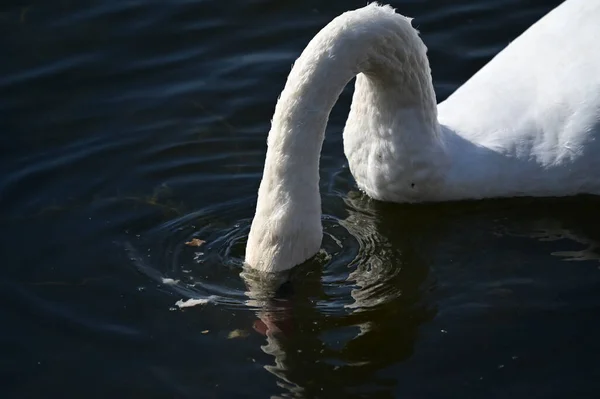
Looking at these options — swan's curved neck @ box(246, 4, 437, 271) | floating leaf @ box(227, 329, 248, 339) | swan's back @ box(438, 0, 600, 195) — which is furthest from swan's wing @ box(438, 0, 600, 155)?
floating leaf @ box(227, 329, 248, 339)

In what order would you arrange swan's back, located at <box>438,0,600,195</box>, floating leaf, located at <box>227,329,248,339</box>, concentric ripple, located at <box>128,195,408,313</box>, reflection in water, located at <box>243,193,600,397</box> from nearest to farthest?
reflection in water, located at <box>243,193,600,397</box> < floating leaf, located at <box>227,329,248,339</box> < concentric ripple, located at <box>128,195,408,313</box> < swan's back, located at <box>438,0,600,195</box>

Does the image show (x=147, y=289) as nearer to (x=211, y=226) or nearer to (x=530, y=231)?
(x=211, y=226)

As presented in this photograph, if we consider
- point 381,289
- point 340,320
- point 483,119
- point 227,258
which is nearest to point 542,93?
point 483,119

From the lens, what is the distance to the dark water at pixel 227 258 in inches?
266

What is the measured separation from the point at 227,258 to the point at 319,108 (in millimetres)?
1303

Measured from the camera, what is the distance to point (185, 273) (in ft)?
24.8

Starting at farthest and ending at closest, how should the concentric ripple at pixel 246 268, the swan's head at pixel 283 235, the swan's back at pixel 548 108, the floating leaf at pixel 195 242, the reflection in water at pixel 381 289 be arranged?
the swan's back at pixel 548 108 < the floating leaf at pixel 195 242 < the concentric ripple at pixel 246 268 < the reflection in water at pixel 381 289 < the swan's head at pixel 283 235

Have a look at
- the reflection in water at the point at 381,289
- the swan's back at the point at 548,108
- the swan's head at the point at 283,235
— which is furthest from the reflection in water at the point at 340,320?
the swan's back at the point at 548,108

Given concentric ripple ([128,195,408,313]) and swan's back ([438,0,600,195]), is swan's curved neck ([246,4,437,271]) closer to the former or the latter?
concentric ripple ([128,195,408,313])

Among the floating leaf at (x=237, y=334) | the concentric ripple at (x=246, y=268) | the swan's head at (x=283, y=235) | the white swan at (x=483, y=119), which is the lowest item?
the floating leaf at (x=237, y=334)

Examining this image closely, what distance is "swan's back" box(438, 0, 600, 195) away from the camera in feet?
26.5

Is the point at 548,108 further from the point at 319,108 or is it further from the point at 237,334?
the point at 237,334

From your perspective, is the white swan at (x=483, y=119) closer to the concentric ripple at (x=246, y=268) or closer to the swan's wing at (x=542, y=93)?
the swan's wing at (x=542, y=93)

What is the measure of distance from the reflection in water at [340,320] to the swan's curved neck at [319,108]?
288mm
